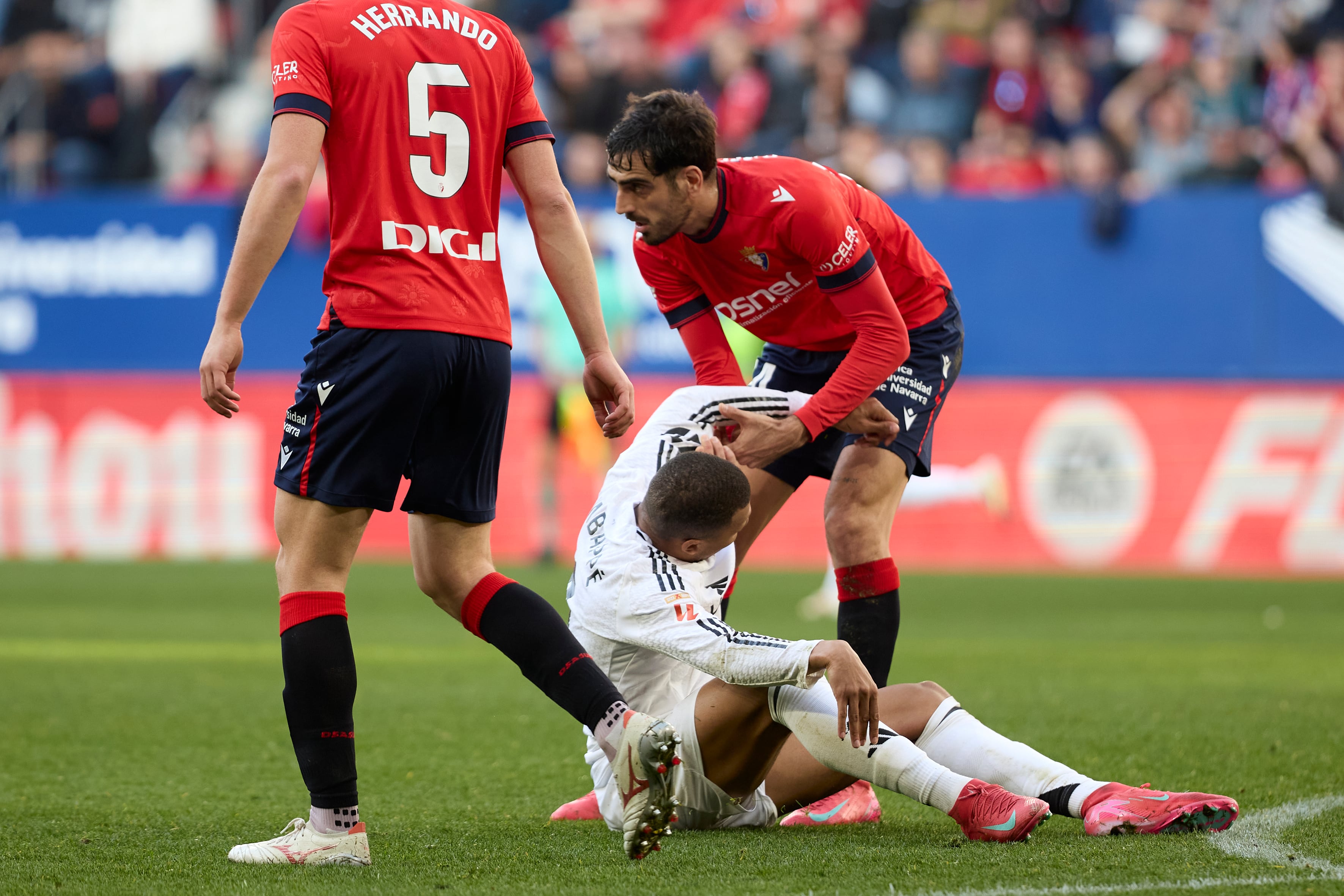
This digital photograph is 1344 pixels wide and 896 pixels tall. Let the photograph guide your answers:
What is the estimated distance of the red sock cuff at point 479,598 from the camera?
3.56 meters

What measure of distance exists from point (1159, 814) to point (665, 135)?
200cm

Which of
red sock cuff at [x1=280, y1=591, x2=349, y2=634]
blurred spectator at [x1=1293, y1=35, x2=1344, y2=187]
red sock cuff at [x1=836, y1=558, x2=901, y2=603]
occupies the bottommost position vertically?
red sock cuff at [x1=836, y1=558, x2=901, y2=603]

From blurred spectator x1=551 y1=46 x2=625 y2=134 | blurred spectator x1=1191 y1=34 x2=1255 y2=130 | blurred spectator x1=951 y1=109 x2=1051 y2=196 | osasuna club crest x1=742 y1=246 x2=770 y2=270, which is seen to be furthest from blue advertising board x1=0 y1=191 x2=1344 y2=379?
osasuna club crest x1=742 y1=246 x2=770 y2=270

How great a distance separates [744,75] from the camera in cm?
1443

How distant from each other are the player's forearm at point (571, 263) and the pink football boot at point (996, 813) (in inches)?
50.9

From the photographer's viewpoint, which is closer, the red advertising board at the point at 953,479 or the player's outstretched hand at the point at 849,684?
the player's outstretched hand at the point at 849,684

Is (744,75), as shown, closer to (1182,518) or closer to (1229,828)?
(1182,518)

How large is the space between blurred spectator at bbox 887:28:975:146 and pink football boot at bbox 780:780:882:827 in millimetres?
10575

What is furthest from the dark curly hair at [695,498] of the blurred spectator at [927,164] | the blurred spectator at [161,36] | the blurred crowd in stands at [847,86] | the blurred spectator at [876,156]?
the blurred spectator at [161,36]

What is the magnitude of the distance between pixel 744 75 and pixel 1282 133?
473 cm

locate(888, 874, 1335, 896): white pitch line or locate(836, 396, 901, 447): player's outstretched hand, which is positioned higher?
locate(836, 396, 901, 447): player's outstretched hand

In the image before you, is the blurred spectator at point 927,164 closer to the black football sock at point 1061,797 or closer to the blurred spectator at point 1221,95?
the blurred spectator at point 1221,95

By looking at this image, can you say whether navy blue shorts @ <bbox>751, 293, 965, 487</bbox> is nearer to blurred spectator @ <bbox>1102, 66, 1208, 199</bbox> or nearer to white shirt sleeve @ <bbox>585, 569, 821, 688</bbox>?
white shirt sleeve @ <bbox>585, 569, 821, 688</bbox>

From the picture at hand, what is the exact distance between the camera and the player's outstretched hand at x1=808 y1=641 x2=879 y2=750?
3199 millimetres
